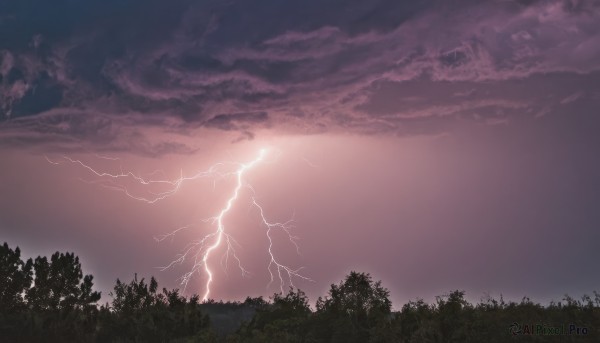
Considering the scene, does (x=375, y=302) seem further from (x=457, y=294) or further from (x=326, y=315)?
(x=457, y=294)

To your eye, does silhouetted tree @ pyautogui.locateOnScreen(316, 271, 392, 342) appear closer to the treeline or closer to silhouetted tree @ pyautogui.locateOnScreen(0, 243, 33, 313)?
the treeline

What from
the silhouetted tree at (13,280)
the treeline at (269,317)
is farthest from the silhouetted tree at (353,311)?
the silhouetted tree at (13,280)

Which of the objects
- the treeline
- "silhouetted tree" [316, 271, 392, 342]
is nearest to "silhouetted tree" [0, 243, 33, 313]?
the treeline

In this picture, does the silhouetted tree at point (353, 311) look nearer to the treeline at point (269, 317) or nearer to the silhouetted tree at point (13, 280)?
the treeline at point (269, 317)

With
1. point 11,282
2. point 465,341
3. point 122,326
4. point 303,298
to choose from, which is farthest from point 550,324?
point 11,282

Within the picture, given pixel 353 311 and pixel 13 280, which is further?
pixel 13 280

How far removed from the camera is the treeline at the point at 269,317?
24156 millimetres

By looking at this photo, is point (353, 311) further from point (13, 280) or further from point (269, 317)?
point (13, 280)

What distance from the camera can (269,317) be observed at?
34719mm

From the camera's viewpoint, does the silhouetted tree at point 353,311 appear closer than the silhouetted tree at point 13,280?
Yes

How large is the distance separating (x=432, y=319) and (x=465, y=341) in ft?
7.47

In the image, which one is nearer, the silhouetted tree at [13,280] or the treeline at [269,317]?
the treeline at [269,317]

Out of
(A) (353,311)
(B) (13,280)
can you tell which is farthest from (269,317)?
(B) (13,280)

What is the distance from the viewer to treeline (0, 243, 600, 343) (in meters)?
24.2
